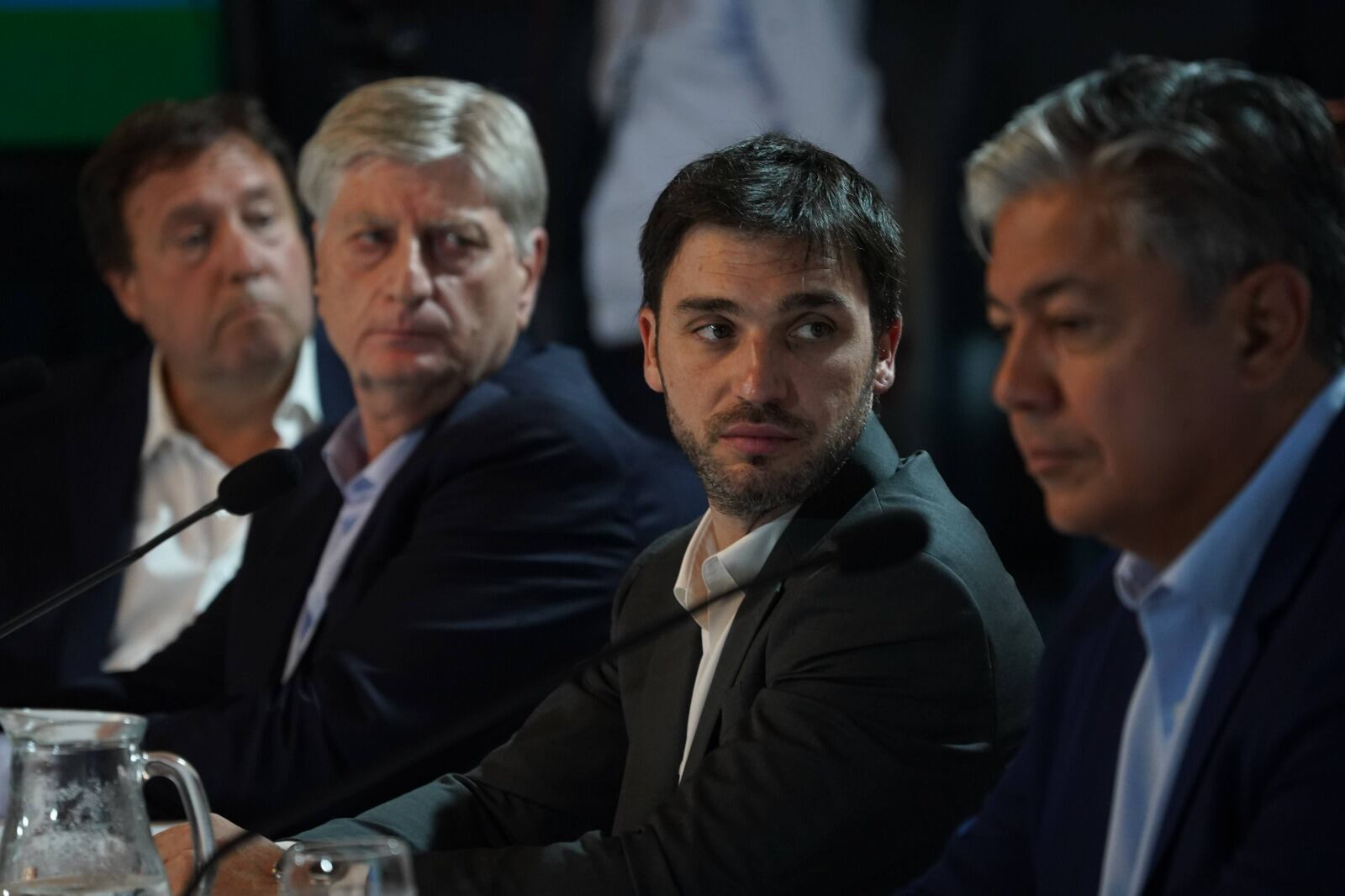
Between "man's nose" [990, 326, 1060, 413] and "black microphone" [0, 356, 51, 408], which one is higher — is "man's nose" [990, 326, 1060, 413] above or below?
above

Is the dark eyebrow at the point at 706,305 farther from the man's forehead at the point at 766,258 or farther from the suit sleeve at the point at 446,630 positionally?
the suit sleeve at the point at 446,630

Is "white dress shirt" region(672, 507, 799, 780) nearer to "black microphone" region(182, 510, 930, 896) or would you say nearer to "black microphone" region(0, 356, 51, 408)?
"black microphone" region(182, 510, 930, 896)

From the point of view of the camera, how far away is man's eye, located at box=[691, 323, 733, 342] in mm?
1650

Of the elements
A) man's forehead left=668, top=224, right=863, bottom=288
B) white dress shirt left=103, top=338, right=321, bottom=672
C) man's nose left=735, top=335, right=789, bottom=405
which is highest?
man's forehead left=668, top=224, right=863, bottom=288

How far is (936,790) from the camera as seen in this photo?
1487 millimetres

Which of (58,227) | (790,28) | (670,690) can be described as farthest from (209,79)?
(670,690)

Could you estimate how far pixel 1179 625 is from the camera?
118 centimetres

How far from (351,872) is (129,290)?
2.24 metres

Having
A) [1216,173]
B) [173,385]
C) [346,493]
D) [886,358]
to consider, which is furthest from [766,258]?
[173,385]

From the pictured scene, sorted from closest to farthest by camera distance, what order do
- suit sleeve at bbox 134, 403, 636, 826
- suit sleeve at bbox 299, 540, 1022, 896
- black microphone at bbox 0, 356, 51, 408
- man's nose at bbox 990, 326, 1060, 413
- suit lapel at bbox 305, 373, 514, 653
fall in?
man's nose at bbox 990, 326, 1060, 413, suit sleeve at bbox 299, 540, 1022, 896, black microphone at bbox 0, 356, 51, 408, suit sleeve at bbox 134, 403, 636, 826, suit lapel at bbox 305, 373, 514, 653

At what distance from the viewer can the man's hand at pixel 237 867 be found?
1518mm

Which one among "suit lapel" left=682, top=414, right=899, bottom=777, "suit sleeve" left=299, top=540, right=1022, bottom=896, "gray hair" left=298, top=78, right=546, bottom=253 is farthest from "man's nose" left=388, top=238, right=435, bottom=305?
"suit sleeve" left=299, top=540, right=1022, bottom=896

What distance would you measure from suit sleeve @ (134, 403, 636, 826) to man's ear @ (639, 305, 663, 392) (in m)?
0.47

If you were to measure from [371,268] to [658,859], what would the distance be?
116cm
